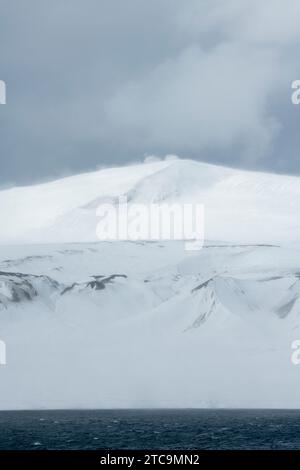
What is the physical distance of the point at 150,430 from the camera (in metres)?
122

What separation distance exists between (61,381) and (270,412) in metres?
49.5

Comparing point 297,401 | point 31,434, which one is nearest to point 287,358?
point 297,401

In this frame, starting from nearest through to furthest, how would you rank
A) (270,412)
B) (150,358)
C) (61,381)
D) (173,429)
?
(173,429) → (270,412) → (61,381) → (150,358)

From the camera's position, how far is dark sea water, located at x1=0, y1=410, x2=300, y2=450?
348ft

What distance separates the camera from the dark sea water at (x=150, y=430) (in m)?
106

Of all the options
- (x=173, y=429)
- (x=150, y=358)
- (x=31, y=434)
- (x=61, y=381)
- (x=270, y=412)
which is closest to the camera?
(x=31, y=434)
